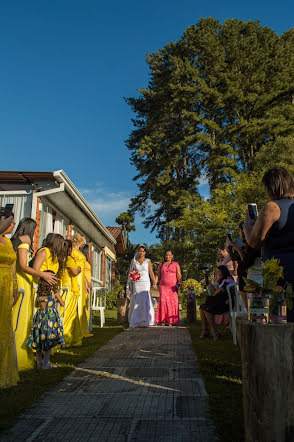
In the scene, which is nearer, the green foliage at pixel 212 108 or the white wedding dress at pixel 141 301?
the white wedding dress at pixel 141 301

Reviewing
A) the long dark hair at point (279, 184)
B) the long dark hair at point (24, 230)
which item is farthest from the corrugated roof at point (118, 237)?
the long dark hair at point (279, 184)

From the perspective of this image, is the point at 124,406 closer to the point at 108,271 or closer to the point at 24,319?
the point at 24,319

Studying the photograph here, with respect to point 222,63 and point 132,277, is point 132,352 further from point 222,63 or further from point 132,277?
point 222,63

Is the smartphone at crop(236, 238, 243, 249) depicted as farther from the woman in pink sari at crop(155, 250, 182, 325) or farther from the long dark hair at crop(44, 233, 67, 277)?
the woman in pink sari at crop(155, 250, 182, 325)

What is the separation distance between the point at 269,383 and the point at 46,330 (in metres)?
3.11

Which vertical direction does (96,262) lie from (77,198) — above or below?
below

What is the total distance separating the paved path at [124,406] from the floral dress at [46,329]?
46 cm

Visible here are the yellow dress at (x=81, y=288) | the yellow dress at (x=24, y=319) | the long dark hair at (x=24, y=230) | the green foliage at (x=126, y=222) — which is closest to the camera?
the yellow dress at (x=24, y=319)

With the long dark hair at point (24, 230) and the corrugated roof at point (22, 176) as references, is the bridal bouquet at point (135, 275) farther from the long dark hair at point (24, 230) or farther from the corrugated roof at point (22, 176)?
the long dark hair at point (24, 230)

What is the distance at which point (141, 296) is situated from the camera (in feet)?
31.2

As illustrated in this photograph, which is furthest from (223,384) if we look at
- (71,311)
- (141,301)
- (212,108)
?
(212,108)

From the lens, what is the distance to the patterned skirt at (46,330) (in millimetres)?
4324

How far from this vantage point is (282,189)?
2.86 meters

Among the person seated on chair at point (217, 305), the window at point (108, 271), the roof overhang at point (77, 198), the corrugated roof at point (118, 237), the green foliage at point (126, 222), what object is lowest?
the person seated on chair at point (217, 305)
